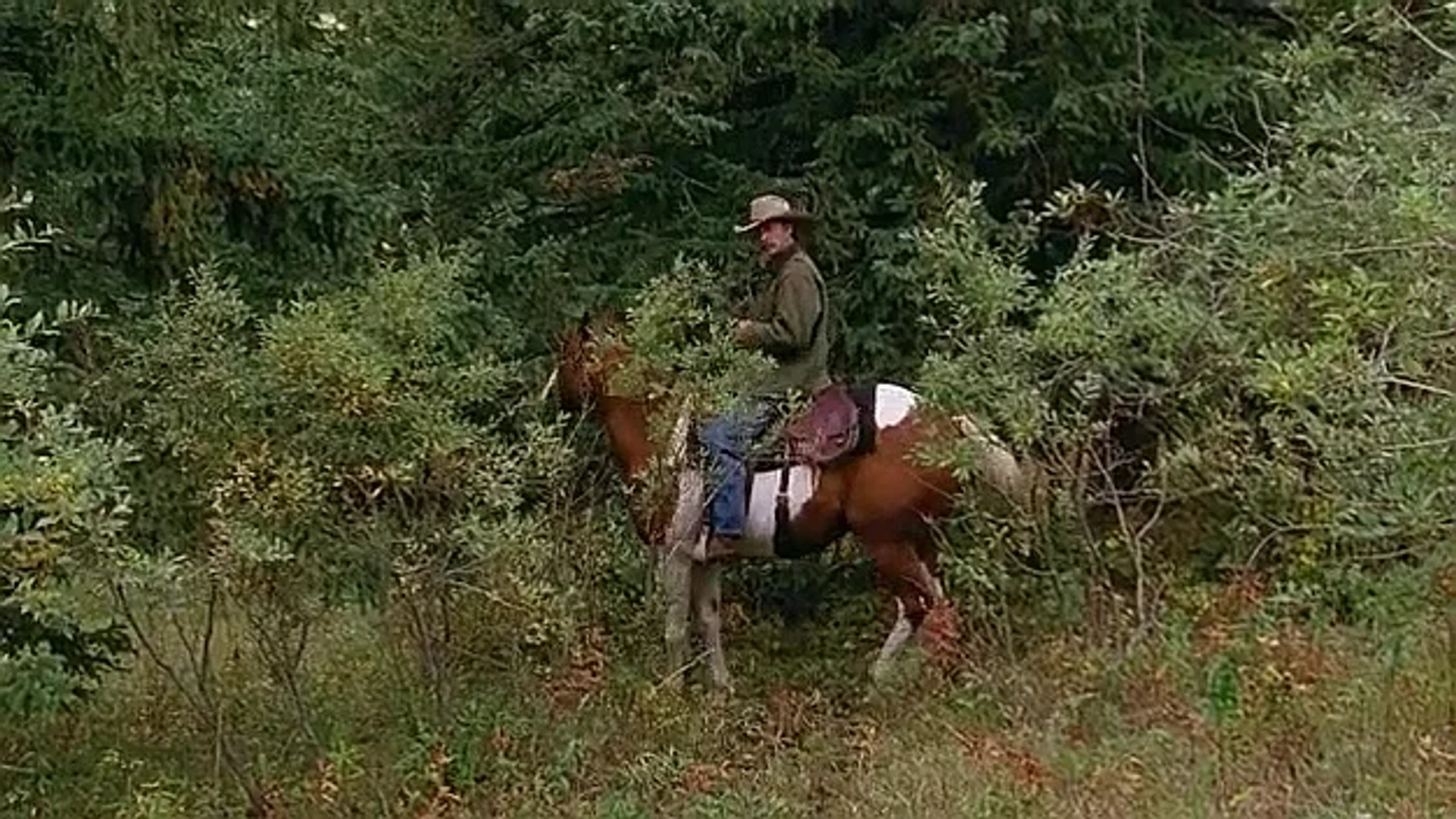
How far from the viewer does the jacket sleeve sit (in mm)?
8891

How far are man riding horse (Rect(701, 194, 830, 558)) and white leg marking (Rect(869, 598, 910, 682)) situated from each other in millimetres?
830

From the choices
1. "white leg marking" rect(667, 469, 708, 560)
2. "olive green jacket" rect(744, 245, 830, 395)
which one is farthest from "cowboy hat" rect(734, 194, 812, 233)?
"white leg marking" rect(667, 469, 708, 560)

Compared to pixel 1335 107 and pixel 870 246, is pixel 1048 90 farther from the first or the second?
pixel 1335 107

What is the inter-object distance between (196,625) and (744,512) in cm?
263

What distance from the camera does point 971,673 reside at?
Result: 831 cm

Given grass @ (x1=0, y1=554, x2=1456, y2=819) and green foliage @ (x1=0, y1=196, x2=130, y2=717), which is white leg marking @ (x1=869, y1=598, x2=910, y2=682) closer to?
grass @ (x1=0, y1=554, x2=1456, y2=819)

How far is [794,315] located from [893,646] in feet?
5.38

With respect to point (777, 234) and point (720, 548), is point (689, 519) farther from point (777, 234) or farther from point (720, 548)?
point (777, 234)

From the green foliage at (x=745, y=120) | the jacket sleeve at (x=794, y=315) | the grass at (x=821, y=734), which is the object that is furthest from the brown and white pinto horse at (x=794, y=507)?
the green foliage at (x=745, y=120)

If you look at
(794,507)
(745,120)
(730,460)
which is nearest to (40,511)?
(730,460)

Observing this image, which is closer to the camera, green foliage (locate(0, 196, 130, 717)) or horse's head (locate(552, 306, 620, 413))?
green foliage (locate(0, 196, 130, 717))

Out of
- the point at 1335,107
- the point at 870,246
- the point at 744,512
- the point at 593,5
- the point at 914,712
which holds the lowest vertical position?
the point at 914,712

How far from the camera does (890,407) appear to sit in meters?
9.34

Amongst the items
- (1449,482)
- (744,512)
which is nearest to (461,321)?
(744,512)
